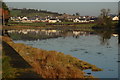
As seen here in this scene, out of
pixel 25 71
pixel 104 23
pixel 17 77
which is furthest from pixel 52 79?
pixel 104 23

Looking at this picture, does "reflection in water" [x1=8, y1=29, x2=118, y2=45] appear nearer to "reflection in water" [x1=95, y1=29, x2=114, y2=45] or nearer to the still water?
"reflection in water" [x1=95, y1=29, x2=114, y2=45]

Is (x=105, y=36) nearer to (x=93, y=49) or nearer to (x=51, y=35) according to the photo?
(x=51, y=35)

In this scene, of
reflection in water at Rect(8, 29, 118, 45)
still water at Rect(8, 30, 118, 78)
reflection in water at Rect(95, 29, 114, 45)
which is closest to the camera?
still water at Rect(8, 30, 118, 78)

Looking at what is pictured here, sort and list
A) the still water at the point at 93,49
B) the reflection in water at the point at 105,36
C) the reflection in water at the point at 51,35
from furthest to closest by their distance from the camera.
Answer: the reflection in water at the point at 51,35 → the reflection in water at the point at 105,36 → the still water at the point at 93,49

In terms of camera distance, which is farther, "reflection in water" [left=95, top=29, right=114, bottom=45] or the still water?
"reflection in water" [left=95, top=29, right=114, bottom=45]

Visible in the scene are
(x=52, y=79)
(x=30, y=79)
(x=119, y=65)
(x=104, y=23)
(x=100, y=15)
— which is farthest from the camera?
(x=100, y=15)

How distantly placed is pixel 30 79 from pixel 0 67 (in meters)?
2.17

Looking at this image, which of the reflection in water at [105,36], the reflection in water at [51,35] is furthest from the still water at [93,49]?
the reflection in water at [51,35]

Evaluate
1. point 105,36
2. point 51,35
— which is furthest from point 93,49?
point 51,35

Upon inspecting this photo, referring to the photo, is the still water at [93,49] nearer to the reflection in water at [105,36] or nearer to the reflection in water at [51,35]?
the reflection in water at [105,36]

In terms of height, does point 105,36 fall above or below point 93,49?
below

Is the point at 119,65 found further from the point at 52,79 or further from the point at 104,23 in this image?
the point at 104,23

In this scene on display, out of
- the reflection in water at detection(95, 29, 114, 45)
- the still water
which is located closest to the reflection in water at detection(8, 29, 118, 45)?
the reflection in water at detection(95, 29, 114, 45)

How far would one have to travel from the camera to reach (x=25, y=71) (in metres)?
13.5
